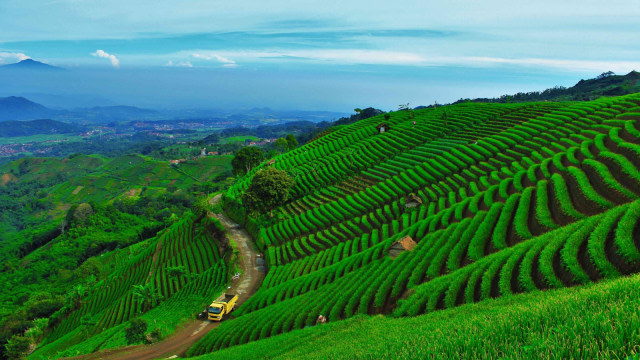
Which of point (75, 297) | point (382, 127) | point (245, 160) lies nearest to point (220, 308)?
point (75, 297)

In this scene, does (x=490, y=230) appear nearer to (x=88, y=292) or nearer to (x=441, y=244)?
(x=441, y=244)

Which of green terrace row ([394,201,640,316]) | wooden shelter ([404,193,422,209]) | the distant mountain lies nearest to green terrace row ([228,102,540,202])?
wooden shelter ([404,193,422,209])

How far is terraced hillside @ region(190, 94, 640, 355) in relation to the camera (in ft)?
42.6

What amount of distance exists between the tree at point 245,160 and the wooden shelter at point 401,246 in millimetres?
66394

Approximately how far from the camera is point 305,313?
65.1 feet

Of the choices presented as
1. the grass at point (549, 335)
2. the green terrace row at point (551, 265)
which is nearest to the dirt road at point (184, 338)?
the green terrace row at point (551, 265)

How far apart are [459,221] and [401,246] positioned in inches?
196

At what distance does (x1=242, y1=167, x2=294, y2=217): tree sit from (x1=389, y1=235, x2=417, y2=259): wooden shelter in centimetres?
2634

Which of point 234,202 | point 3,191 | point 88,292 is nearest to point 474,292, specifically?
point 234,202

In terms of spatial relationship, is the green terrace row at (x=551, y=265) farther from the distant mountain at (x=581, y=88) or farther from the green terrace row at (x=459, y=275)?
the distant mountain at (x=581, y=88)

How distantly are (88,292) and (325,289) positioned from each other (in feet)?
172

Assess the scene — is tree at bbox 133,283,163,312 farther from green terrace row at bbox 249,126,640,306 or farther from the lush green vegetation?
green terrace row at bbox 249,126,640,306

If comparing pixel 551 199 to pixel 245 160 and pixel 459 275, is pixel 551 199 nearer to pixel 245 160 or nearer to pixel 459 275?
pixel 459 275

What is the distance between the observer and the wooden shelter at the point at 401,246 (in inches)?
867
